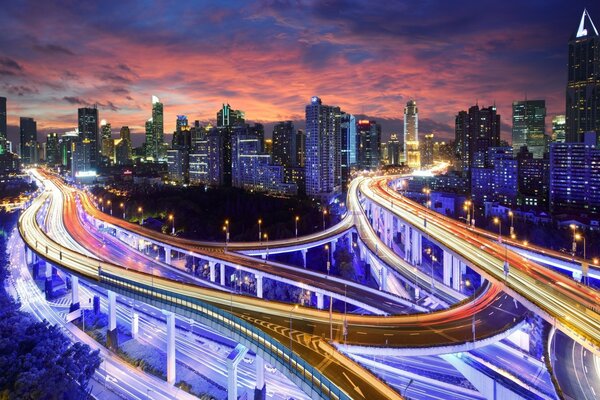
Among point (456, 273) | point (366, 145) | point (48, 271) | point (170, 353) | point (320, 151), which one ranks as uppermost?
point (366, 145)

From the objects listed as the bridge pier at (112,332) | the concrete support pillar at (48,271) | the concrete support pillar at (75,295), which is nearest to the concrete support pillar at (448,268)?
the bridge pier at (112,332)

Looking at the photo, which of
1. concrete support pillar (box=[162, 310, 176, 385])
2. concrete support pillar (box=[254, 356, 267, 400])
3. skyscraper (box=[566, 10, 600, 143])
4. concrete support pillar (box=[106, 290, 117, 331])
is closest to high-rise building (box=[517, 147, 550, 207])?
skyscraper (box=[566, 10, 600, 143])

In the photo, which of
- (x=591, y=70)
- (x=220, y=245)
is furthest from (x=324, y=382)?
(x=591, y=70)

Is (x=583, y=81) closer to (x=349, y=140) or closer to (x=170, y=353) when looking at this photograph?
(x=349, y=140)

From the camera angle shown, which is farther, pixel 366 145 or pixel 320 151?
pixel 366 145

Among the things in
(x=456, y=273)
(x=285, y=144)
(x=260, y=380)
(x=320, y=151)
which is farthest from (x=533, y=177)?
(x=260, y=380)

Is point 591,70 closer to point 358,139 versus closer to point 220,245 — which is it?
point 358,139

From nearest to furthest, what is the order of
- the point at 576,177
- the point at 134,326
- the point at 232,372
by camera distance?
the point at 232,372 < the point at 134,326 < the point at 576,177
